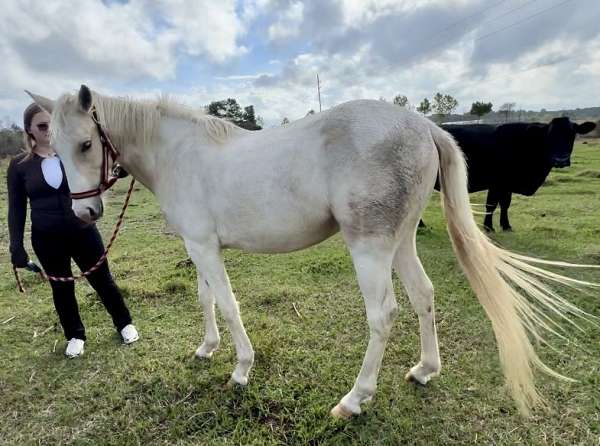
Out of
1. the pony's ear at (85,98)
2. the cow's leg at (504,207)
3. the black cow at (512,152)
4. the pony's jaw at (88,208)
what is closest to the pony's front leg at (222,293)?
the pony's jaw at (88,208)

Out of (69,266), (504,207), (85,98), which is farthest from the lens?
(504,207)

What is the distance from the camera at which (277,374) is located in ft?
8.64

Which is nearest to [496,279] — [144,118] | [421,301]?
[421,301]

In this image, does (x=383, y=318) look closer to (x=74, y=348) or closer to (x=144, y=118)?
(x=144, y=118)

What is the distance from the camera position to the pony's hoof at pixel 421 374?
2436 millimetres

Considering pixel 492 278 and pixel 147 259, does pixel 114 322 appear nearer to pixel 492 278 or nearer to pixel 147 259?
pixel 147 259

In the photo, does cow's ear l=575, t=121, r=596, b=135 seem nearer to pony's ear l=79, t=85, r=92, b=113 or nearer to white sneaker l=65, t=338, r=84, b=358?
pony's ear l=79, t=85, r=92, b=113

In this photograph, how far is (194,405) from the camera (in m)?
2.39

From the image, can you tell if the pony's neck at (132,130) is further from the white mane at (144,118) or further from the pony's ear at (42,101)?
the pony's ear at (42,101)

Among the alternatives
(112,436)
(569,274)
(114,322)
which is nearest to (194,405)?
(112,436)

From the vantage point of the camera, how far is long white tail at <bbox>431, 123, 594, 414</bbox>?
2.12 meters

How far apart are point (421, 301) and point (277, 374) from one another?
3.78 feet

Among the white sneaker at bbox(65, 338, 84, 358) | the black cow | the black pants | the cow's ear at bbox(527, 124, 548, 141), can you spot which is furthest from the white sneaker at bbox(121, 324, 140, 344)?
the cow's ear at bbox(527, 124, 548, 141)

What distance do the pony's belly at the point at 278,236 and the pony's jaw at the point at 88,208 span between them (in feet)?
2.61
